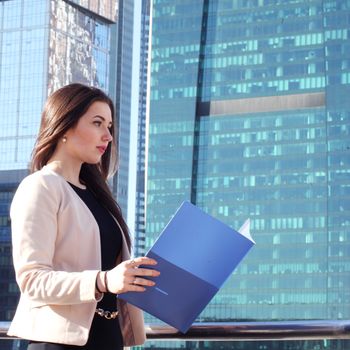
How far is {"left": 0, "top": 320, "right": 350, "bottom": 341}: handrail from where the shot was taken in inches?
68.4

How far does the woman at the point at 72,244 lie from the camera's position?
139 centimetres

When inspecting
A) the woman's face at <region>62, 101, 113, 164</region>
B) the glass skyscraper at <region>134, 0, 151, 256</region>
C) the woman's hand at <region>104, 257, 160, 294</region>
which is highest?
the glass skyscraper at <region>134, 0, 151, 256</region>

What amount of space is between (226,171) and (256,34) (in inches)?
318

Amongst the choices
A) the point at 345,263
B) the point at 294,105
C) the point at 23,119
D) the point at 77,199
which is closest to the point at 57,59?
the point at 23,119

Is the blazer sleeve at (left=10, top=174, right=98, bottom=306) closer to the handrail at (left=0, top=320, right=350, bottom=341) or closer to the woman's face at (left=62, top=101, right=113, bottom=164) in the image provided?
the woman's face at (left=62, top=101, right=113, bottom=164)

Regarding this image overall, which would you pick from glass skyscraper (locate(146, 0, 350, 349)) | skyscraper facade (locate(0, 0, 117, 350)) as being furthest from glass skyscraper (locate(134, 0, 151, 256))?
glass skyscraper (locate(146, 0, 350, 349))

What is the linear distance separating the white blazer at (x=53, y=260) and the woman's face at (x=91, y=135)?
2.5 inches

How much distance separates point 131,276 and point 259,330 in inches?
20.6

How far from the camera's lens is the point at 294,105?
151 feet

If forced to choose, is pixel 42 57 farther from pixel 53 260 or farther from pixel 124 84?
pixel 53 260

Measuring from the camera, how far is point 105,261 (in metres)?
1.54

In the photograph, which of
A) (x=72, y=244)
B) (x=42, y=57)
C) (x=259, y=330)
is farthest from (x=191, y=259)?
(x=42, y=57)

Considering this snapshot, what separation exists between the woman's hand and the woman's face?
277 millimetres

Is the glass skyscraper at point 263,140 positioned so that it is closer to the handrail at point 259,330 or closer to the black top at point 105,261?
the handrail at point 259,330
